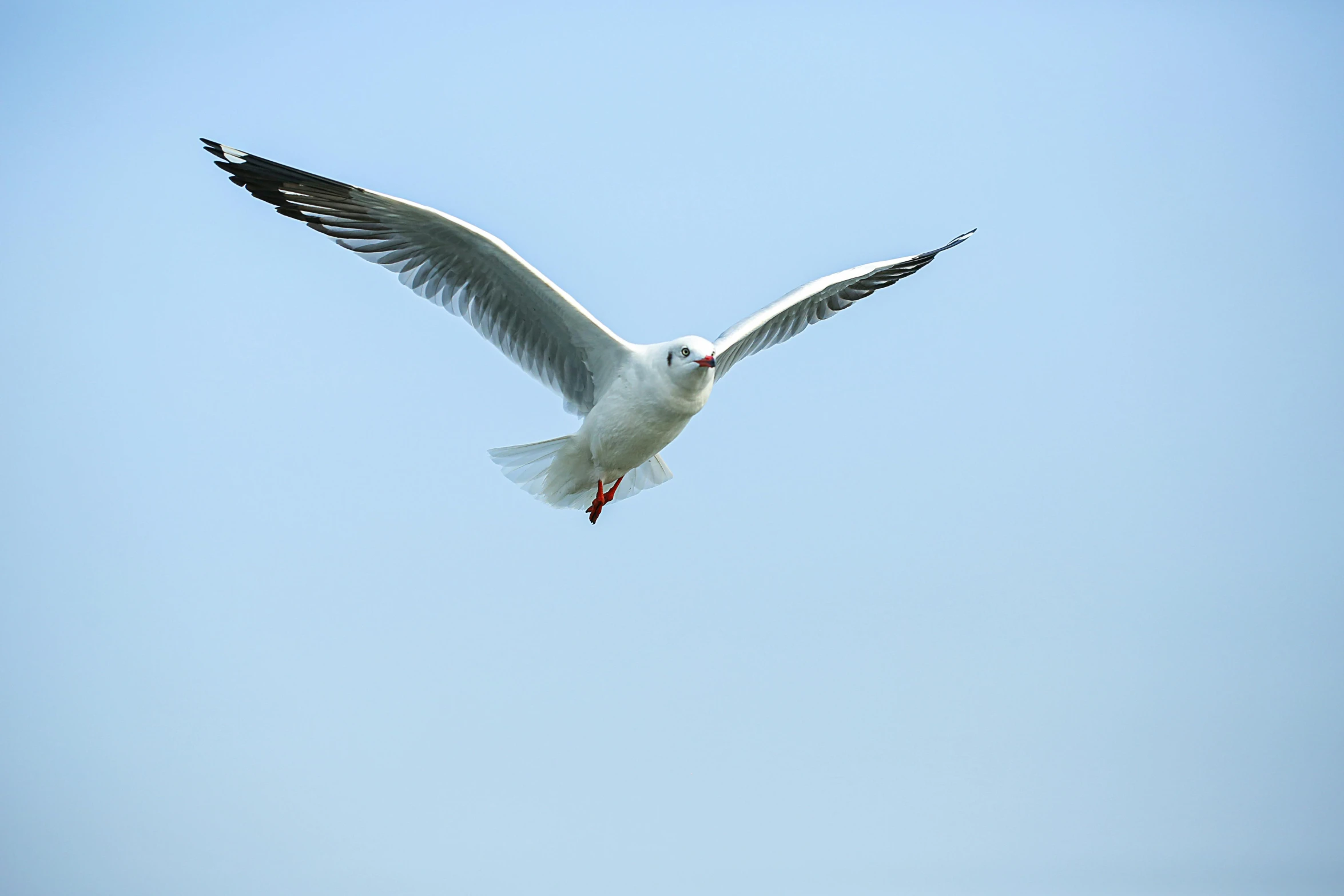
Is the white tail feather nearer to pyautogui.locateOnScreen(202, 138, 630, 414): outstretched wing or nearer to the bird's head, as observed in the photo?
pyautogui.locateOnScreen(202, 138, 630, 414): outstretched wing

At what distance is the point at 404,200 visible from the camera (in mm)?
6090

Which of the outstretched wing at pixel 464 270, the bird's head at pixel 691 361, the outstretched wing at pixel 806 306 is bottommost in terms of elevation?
the bird's head at pixel 691 361

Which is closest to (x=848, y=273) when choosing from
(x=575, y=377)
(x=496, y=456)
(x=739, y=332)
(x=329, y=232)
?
(x=739, y=332)

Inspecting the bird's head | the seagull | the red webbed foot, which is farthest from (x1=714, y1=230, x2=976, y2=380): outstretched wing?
the red webbed foot

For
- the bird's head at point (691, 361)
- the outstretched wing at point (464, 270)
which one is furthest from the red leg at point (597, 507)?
the bird's head at point (691, 361)

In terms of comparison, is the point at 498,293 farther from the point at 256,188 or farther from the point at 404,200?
the point at 256,188

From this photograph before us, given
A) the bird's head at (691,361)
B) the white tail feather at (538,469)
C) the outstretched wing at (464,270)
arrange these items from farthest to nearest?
the white tail feather at (538,469)
the outstretched wing at (464,270)
the bird's head at (691,361)

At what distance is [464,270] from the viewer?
6.50 m

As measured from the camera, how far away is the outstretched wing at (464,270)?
6199mm

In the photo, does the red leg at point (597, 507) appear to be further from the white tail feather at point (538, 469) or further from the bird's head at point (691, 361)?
the bird's head at point (691, 361)

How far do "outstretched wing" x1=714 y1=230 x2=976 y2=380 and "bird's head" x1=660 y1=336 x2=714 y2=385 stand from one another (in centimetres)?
52

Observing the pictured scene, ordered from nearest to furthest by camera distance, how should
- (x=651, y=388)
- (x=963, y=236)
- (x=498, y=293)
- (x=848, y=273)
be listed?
(x=651, y=388), (x=498, y=293), (x=848, y=273), (x=963, y=236)

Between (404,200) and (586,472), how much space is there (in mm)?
1606

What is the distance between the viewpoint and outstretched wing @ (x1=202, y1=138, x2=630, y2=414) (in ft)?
20.3
